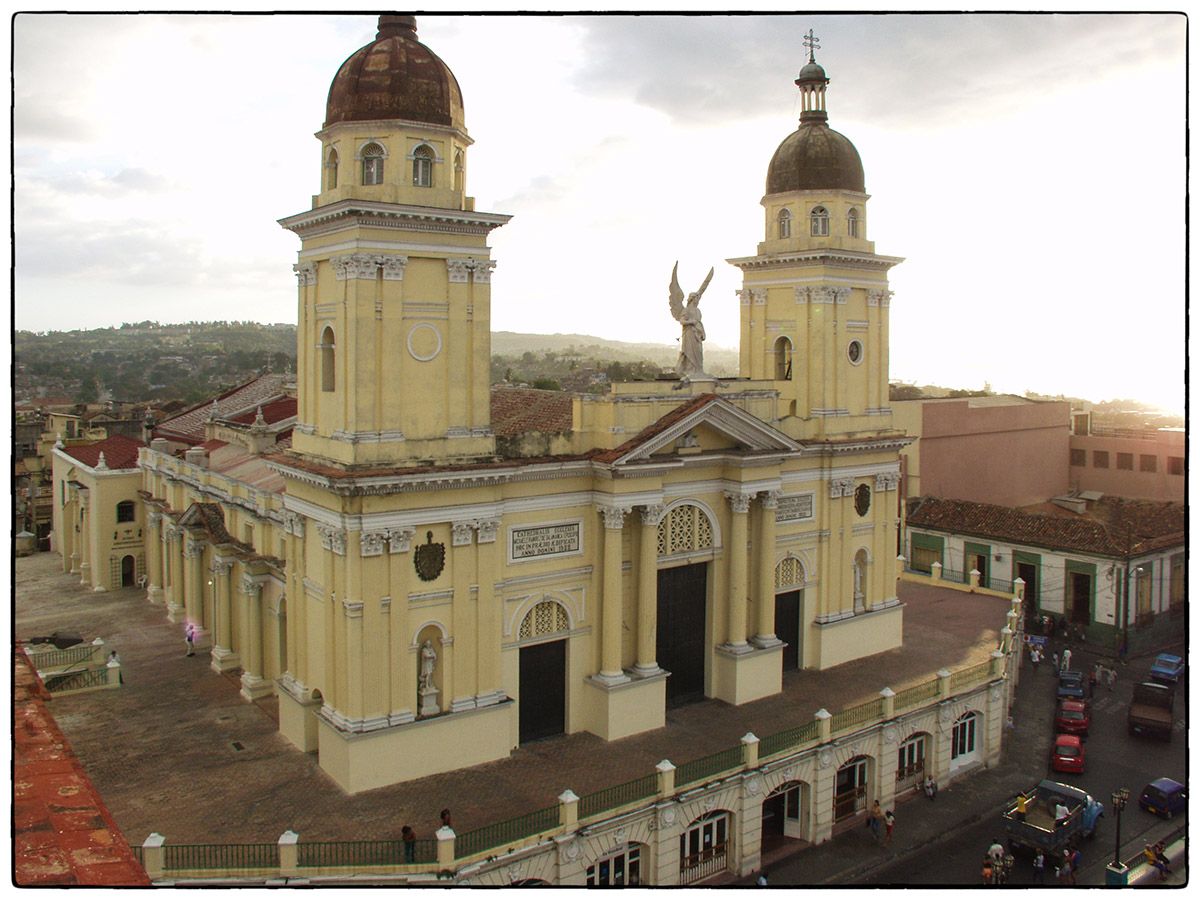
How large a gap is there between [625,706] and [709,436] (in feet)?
21.7

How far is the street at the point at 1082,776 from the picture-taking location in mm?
21547

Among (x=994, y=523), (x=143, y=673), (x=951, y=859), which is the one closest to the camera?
(x=951, y=859)

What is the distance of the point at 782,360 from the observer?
2827cm

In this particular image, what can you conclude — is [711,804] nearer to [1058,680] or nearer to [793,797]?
[793,797]

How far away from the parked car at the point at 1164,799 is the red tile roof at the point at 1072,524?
14.1 m

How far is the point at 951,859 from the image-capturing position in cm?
2188

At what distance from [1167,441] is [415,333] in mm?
43526

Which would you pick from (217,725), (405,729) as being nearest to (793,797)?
(405,729)

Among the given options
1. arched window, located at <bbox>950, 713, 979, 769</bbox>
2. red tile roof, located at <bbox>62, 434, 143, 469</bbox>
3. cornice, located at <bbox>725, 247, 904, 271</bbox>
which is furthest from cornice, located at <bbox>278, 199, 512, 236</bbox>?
red tile roof, located at <bbox>62, 434, 143, 469</bbox>

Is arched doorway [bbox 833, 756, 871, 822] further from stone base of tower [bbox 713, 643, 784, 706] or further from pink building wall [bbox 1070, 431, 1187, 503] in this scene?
pink building wall [bbox 1070, 431, 1187, 503]

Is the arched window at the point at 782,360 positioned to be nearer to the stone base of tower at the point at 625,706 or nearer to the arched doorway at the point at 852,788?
the stone base of tower at the point at 625,706

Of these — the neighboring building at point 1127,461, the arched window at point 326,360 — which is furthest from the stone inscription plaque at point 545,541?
the neighboring building at point 1127,461

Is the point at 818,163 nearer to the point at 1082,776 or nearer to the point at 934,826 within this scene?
the point at 934,826

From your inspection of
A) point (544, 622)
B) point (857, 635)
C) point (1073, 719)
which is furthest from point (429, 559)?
point (1073, 719)
